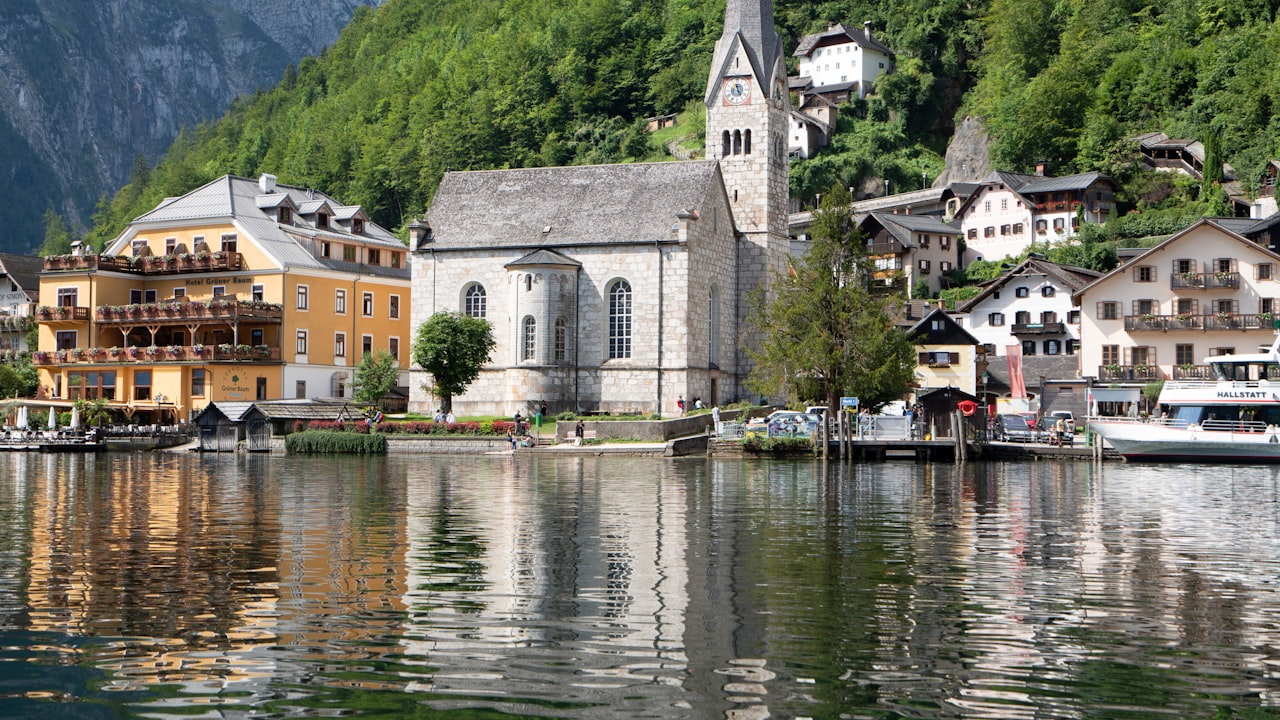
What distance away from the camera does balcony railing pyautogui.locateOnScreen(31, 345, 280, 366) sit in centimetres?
7762

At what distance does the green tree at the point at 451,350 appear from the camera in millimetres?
72125

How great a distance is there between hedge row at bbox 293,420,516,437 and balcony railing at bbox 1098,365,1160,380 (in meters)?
32.4

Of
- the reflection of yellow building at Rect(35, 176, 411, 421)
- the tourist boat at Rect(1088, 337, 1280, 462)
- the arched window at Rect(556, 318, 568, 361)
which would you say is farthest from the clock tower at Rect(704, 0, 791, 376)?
the tourist boat at Rect(1088, 337, 1280, 462)

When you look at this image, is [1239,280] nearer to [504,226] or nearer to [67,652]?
[504,226]

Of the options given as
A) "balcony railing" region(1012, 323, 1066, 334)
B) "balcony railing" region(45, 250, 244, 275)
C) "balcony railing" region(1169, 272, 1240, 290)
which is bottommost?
"balcony railing" region(1012, 323, 1066, 334)

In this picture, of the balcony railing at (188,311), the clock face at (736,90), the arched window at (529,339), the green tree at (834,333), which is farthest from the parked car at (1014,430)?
the balcony railing at (188,311)

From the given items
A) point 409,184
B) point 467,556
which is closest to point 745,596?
point 467,556

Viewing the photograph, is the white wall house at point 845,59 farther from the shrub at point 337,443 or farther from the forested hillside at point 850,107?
the shrub at point 337,443

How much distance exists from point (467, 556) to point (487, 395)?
5518cm

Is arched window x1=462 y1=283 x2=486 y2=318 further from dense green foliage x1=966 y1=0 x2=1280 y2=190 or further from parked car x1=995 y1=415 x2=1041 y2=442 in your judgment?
dense green foliage x1=966 y1=0 x2=1280 y2=190

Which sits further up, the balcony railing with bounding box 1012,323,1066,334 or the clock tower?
the clock tower

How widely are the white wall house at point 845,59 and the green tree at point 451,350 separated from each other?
9270 centimetres

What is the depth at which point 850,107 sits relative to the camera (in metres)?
155

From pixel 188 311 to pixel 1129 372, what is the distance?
168 feet
